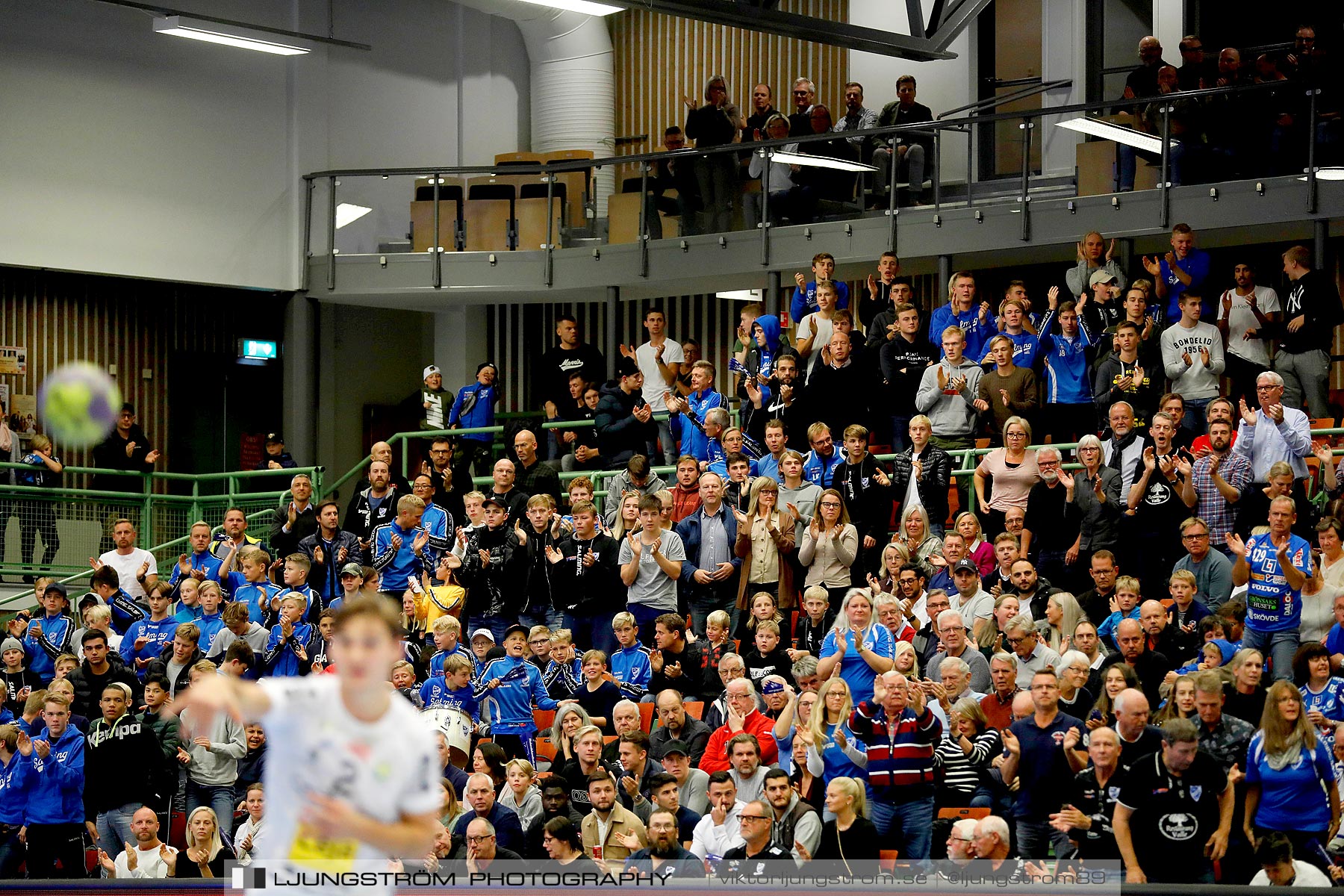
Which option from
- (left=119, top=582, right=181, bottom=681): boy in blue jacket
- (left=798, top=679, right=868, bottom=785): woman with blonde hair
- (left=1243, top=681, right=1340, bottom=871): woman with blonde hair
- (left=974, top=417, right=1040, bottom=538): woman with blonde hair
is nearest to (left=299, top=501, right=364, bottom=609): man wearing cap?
(left=119, top=582, right=181, bottom=681): boy in blue jacket

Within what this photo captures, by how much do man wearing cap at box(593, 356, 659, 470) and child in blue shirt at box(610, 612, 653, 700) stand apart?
3347mm

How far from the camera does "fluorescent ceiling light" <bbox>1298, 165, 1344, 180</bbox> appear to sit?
13484mm

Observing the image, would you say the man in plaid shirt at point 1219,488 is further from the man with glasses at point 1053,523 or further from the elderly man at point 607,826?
the elderly man at point 607,826

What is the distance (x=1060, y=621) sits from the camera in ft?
33.2

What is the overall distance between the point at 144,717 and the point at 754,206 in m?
8.50

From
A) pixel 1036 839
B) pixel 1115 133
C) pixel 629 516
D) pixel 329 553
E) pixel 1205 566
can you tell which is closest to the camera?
pixel 1036 839

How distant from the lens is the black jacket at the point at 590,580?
12.0 meters

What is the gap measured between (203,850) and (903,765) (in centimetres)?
460

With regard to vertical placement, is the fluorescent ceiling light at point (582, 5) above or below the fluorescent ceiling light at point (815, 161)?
above

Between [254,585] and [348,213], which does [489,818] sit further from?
[348,213]

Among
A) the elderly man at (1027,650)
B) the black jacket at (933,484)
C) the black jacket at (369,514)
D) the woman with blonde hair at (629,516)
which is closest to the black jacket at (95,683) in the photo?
the black jacket at (369,514)

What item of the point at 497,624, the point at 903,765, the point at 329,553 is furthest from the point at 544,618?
the point at 903,765

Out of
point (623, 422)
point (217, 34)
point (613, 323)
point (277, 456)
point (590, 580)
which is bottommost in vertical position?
point (590, 580)

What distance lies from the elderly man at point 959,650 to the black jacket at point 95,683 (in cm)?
593
